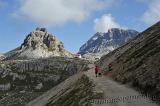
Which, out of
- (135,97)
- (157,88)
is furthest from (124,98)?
(157,88)

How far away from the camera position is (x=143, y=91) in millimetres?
61844

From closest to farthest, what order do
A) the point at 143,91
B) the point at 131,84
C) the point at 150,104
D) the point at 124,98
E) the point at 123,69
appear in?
the point at 150,104 → the point at 124,98 → the point at 143,91 → the point at 131,84 → the point at 123,69

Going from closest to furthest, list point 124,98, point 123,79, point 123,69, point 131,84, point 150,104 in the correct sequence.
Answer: point 150,104 → point 124,98 → point 131,84 → point 123,79 → point 123,69

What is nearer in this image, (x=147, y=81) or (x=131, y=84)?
(x=147, y=81)

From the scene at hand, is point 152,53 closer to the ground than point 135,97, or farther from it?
farther from it

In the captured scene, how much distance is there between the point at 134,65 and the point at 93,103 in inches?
1179

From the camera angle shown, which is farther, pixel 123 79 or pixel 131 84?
pixel 123 79

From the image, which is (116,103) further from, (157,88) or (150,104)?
(157,88)

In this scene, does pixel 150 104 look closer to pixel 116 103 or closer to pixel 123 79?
pixel 116 103

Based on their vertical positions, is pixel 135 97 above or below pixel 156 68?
below

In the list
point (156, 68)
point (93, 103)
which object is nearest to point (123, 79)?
point (156, 68)

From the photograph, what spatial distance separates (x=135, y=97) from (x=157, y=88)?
4.12 m

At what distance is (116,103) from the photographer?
52844mm

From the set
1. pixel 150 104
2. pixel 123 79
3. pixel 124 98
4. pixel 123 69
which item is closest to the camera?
pixel 150 104
